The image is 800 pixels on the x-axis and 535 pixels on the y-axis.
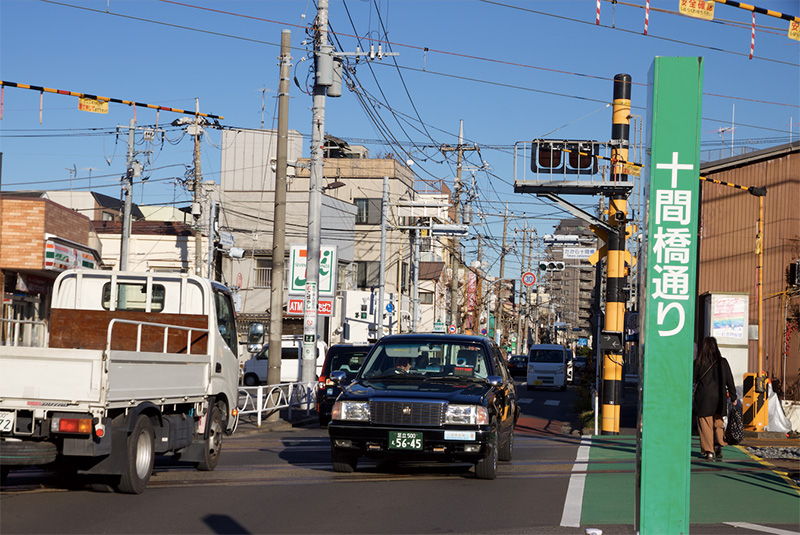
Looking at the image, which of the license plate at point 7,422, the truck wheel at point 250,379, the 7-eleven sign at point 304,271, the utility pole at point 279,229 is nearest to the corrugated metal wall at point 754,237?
the 7-eleven sign at point 304,271

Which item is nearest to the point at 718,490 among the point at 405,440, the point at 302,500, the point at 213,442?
the point at 405,440

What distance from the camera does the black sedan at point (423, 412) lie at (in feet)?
36.5

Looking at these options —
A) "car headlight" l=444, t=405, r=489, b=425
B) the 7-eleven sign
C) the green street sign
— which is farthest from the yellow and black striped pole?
the green street sign

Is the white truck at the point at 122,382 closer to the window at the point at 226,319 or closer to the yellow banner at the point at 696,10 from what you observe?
the window at the point at 226,319

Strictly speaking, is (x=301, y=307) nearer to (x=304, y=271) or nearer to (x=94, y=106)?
(x=304, y=271)

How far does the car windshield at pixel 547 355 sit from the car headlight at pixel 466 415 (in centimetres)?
3720

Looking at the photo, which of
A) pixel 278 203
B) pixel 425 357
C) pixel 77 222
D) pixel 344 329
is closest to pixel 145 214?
pixel 344 329

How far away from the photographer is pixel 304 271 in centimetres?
2525

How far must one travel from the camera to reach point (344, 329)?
50375mm

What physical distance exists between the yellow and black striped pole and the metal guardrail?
751cm

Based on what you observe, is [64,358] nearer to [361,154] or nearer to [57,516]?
[57,516]

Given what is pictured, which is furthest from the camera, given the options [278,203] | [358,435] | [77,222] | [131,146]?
[131,146]

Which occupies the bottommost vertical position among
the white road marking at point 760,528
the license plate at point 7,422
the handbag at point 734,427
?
the white road marking at point 760,528

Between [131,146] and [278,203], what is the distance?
21437 millimetres
